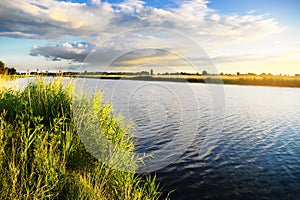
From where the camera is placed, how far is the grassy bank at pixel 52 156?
493cm

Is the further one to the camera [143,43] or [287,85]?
[287,85]

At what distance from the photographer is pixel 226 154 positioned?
10.9 metres

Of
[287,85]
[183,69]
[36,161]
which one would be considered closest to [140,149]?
[183,69]

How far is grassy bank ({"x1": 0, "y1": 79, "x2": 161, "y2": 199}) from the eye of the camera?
4926 mm

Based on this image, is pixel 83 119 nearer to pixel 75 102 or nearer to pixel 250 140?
pixel 75 102

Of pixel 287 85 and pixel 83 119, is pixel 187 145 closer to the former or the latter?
pixel 83 119

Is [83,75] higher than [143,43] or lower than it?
lower

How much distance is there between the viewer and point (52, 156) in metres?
5.61

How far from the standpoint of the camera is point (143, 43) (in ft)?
33.1

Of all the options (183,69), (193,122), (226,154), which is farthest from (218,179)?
(193,122)

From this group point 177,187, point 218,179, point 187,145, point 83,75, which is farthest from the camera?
point 187,145

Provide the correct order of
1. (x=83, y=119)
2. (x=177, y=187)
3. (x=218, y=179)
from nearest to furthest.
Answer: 1. (x=83, y=119)
2. (x=177, y=187)
3. (x=218, y=179)

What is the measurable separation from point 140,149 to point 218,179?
3939 mm

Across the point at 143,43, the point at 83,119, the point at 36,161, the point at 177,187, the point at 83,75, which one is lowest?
the point at 177,187
